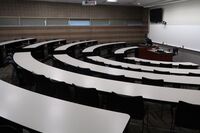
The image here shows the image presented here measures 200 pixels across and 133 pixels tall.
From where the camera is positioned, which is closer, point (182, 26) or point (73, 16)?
point (182, 26)

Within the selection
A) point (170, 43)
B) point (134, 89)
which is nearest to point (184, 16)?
point (170, 43)

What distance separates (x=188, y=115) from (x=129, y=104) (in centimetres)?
79

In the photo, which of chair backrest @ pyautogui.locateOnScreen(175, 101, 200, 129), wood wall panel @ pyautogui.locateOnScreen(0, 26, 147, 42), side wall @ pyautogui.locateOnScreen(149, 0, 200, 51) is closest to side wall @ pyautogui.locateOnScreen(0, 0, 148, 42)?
wood wall panel @ pyautogui.locateOnScreen(0, 26, 147, 42)

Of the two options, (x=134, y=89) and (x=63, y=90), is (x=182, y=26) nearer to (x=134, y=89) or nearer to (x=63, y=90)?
(x=134, y=89)

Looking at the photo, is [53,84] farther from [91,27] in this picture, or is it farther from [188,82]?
[91,27]

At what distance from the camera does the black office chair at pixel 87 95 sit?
120 inches

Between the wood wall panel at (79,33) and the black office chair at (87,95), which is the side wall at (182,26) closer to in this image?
the wood wall panel at (79,33)

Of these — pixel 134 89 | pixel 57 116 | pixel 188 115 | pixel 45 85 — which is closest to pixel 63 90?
pixel 45 85

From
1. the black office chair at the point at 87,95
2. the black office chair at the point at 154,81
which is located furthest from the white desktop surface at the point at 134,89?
the black office chair at the point at 154,81

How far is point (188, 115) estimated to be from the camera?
2594 millimetres

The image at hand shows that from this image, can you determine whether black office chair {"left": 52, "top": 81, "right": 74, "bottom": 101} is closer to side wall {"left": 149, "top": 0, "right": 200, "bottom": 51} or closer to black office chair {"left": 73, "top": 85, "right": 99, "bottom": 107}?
black office chair {"left": 73, "top": 85, "right": 99, "bottom": 107}

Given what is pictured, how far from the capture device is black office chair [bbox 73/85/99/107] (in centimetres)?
Result: 305

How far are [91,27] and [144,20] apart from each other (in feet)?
13.0

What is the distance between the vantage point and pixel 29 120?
79.9 inches
